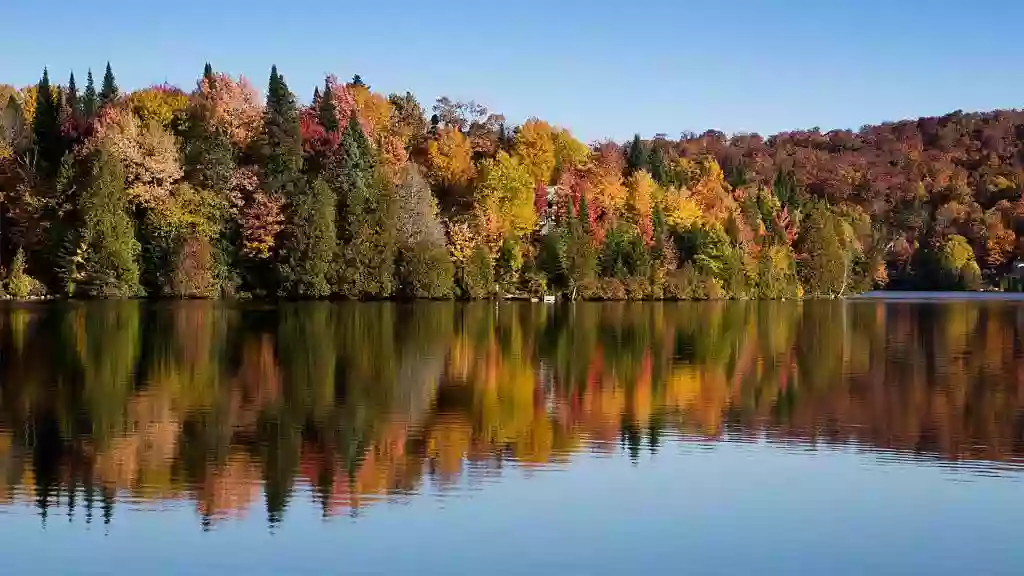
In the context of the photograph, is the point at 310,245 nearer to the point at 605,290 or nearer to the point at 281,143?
the point at 281,143

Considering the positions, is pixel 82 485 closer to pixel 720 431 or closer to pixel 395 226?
pixel 720 431

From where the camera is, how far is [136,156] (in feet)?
226

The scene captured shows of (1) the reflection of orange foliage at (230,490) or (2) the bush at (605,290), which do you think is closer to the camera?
(1) the reflection of orange foliage at (230,490)

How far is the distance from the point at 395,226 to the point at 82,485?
58375 millimetres

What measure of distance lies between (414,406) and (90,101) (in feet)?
226

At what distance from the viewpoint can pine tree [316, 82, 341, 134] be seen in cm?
7769

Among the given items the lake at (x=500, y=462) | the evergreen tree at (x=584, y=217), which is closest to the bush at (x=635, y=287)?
the evergreen tree at (x=584, y=217)

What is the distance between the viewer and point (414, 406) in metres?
20.1

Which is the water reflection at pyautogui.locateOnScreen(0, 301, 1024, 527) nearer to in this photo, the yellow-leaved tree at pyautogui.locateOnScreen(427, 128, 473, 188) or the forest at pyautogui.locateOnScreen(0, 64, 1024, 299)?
the forest at pyautogui.locateOnScreen(0, 64, 1024, 299)

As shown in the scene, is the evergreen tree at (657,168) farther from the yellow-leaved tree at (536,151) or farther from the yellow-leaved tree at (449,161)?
the yellow-leaved tree at (449,161)

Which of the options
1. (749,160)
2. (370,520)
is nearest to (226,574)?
(370,520)

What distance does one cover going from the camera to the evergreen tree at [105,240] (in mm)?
65000

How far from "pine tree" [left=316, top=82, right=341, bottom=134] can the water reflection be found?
128 feet

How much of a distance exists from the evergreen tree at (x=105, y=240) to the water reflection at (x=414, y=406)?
25737 millimetres
